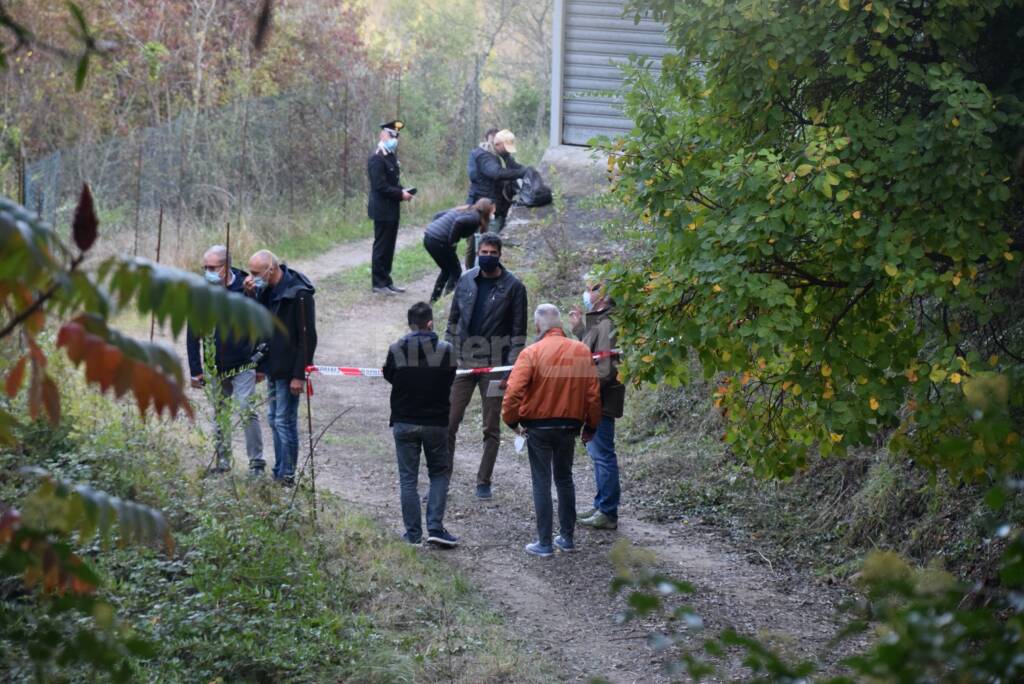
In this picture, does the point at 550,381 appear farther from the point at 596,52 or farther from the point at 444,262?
the point at 596,52

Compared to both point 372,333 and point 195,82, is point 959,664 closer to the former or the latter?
point 372,333

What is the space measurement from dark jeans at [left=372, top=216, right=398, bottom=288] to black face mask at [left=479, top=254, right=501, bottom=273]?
6543mm

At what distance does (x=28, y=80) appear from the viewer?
62.0 feet

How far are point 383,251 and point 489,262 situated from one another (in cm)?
702

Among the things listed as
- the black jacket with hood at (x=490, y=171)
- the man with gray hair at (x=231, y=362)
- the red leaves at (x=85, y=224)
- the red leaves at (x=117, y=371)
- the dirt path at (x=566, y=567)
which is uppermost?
the red leaves at (x=85, y=224)

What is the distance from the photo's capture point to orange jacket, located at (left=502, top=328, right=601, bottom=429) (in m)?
8.52

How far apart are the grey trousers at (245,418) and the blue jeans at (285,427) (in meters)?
0.16

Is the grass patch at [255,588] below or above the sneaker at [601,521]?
above

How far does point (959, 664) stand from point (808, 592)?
238 inches

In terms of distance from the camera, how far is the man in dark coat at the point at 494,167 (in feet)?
50.1

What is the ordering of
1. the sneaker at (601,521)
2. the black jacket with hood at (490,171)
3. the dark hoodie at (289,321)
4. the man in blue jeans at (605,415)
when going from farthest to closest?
1. the black jacket with hood at (490,171)
2. the dark hoodie at (289,321)
3. the sneaker at (601,521)
4. the man in blue jeans at (605,415)

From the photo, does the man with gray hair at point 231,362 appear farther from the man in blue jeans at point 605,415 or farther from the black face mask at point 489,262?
the man in blue jeans at point 605,415

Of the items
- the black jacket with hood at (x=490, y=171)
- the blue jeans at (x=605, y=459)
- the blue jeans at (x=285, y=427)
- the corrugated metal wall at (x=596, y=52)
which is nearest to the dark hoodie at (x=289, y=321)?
the blue jeans at (x=285, y=427)

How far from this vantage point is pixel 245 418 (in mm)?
8258
